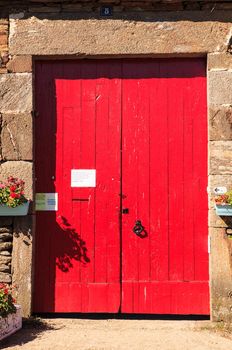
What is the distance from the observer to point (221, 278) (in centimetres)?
508

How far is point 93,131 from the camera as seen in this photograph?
214 inches

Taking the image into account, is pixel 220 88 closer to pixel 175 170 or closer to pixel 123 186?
pixel 175 170

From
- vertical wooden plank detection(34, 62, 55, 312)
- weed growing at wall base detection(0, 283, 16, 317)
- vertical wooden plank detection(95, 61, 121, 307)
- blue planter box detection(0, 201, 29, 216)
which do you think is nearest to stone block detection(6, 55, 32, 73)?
vertical wooden plank detection(34, 62, 55, 312)

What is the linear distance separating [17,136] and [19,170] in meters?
0.39

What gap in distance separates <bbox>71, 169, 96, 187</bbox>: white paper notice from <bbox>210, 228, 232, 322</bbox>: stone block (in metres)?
1.52

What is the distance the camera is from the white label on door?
17.7 feet

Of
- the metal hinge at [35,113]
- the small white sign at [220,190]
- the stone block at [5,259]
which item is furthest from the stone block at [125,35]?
the stone block at [5,259]

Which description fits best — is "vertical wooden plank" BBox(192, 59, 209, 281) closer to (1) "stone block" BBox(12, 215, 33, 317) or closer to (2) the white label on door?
(2) the white label on door

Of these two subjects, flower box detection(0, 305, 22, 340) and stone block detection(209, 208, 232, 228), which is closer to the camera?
flower box detection(0, 305, 22, 340)

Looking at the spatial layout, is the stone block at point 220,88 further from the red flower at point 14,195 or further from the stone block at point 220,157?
the red flower at point 14,195

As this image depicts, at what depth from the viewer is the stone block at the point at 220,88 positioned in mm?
5246

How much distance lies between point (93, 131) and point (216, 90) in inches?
57.3

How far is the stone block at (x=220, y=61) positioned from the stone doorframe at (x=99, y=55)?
0.04ft

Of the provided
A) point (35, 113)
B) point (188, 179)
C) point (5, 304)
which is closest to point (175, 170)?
point (188, 179)
